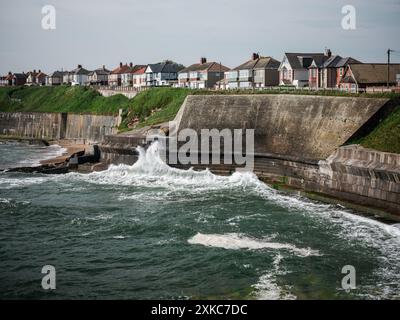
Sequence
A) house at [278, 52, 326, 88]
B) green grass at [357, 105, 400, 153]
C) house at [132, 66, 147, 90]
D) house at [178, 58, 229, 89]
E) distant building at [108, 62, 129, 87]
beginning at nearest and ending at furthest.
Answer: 1. green grass at [357, 105, 400, 153]
2. house at [278, 52, 326, 88]
3. house at [178, 58, 229, 89]
4. house at [132, 66, 147, 90]
5. distant building at [108, 62, 129, 87]

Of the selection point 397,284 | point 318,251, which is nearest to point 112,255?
point 318,251

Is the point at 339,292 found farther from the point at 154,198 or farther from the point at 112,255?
the point at 154,198

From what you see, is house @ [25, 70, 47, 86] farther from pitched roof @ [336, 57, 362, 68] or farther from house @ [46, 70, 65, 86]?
pitched roof @ [336, 57, 362, 68]

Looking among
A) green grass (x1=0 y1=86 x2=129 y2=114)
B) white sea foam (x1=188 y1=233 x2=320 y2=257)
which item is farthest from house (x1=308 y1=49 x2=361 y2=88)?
white sea foam (x1=188 y1=233 x2=320 y2=257)

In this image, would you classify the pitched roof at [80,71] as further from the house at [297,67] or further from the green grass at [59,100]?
the house at [297,67]

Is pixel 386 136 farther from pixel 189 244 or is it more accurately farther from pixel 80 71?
pixel 80 71

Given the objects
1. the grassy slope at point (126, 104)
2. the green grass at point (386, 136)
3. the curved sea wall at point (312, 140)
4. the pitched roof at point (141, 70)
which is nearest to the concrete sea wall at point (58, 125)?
the grassy slope at point (126, 104)

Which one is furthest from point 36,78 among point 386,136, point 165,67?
point 386,136
